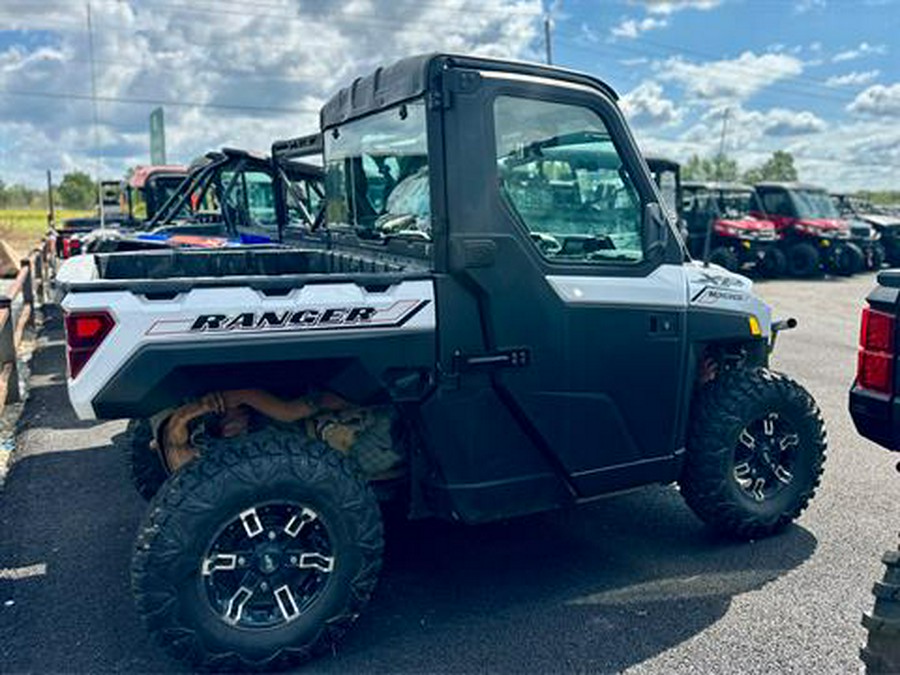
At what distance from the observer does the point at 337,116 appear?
4457mm

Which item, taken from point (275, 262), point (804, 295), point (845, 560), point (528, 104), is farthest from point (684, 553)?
point (804, 295)

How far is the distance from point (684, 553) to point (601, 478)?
0.81 meters

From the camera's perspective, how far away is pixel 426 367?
3373 millimetres

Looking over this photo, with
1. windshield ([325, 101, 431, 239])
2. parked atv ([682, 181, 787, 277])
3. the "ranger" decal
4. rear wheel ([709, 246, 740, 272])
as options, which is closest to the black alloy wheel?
the "ranger" decal

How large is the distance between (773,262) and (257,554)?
62.2 feet

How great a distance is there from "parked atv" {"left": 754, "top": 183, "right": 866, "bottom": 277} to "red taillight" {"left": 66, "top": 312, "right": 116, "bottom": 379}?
19.7 metres

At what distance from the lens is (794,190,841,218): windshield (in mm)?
20359

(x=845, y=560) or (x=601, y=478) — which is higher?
(x=601, y=478)

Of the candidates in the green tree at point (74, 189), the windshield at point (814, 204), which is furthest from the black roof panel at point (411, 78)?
the green tree at point (74, 189)

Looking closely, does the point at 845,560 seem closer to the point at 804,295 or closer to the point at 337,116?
the point at 337,116

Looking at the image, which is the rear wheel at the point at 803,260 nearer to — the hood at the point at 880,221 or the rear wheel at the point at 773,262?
the rear wheel at the point at 773,262

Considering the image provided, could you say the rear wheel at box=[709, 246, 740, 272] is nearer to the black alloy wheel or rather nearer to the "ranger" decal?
the "ranger" decal

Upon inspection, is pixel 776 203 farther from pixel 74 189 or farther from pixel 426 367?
pixel 74 189

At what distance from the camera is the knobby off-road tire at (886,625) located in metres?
2.41
